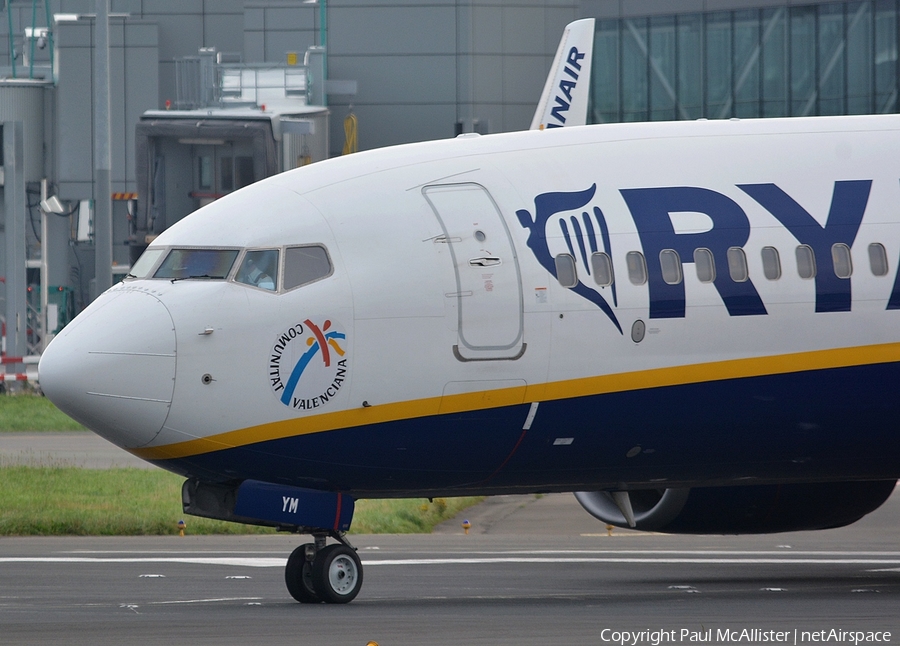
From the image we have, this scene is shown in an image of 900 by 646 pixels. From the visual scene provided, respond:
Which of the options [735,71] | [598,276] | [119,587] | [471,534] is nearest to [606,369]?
[598,276]

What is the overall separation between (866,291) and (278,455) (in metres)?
5.80

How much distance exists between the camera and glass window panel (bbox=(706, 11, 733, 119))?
51.4 metres

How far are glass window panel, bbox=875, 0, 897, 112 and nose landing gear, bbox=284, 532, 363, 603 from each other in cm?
3864

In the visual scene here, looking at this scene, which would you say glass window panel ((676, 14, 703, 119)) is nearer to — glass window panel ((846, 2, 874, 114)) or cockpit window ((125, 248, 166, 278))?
glass window panel ((846, 2, 874, 114))

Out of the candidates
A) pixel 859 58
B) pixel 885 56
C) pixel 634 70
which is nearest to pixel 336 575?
pixel 885 56

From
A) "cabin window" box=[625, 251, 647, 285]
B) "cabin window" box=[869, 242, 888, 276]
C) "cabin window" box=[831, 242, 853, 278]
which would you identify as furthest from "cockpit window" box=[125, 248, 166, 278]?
"cabin window" box=[869, 242, 888, 276]

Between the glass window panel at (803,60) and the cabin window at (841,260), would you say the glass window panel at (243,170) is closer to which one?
the glass window panel at (803,60)

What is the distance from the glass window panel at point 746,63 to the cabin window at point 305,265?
40062mm

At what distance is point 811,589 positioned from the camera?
51.8 ft

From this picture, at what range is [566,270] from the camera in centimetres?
1380

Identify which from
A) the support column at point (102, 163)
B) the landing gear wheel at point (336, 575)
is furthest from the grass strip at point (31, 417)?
the landing gear wheel at point (336, 575)

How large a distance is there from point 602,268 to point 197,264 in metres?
3.71

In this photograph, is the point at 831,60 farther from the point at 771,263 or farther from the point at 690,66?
the point at 771,263

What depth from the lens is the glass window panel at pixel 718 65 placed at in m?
51.4
